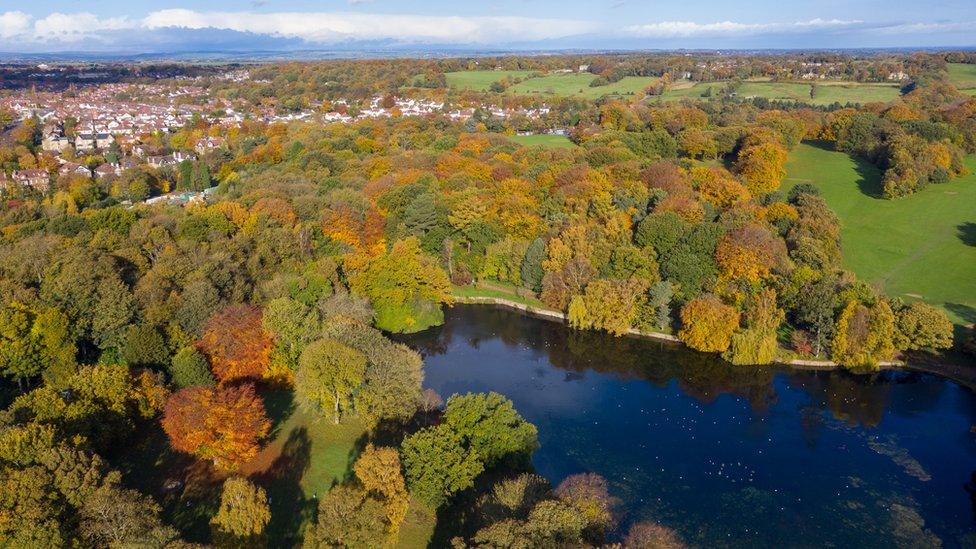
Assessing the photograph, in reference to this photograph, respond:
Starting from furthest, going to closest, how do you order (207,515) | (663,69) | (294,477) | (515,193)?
(663,69) → (515,193) → (294,477) → (207,515)

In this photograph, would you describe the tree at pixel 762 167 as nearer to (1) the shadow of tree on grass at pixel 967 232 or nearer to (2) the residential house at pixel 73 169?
(1) the shadow of tree on grass at pixel 967 232

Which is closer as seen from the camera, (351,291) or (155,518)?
(155,518)

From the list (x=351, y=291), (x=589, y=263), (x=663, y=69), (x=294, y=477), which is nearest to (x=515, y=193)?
(x=589, y=263)

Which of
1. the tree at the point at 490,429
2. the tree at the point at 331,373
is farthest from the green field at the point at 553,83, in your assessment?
the tree at the point at 490,429

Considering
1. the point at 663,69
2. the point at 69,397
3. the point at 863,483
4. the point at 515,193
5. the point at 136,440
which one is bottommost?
the point at 863,483

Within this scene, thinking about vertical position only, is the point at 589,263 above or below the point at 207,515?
above

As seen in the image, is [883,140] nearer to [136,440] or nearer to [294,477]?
[294,477]
